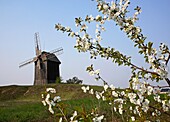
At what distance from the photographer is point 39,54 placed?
36.3 meters

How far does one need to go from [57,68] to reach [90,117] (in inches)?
1515

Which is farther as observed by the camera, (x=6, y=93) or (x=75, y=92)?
(x=6, y=93)

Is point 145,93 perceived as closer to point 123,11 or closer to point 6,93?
point 123,11

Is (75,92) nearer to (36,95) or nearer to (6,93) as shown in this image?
(36,95)

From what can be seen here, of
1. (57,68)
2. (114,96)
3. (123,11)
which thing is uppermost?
(57,68)

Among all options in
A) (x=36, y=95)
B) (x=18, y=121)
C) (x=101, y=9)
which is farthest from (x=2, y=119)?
(x=36, y=95)

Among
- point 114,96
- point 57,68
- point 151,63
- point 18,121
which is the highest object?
point 57,68

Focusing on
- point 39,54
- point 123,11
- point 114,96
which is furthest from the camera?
point 39,54

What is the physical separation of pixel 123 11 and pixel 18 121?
6962 mm

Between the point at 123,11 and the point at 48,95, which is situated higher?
the point at 123,11

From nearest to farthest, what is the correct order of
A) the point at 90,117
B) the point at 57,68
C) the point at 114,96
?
the point at 90,117, the point at 114,96, the point at 57,68

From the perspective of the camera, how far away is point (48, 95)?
7.49 feet

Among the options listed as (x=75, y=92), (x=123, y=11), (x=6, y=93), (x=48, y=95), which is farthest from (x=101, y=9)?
(x=6, y=93)

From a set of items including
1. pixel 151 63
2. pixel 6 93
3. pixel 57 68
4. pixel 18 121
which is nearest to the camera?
pixel 151 63
